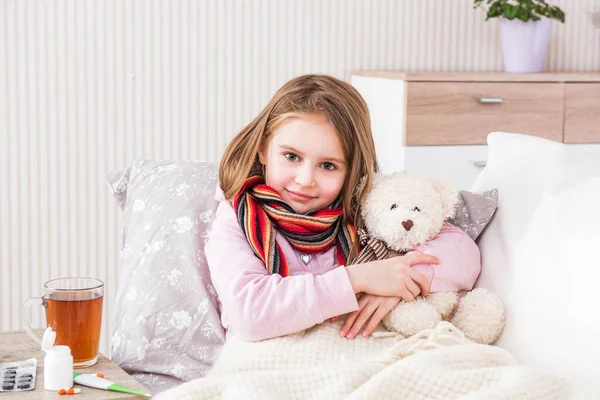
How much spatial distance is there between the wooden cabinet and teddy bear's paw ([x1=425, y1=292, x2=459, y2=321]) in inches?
54.7

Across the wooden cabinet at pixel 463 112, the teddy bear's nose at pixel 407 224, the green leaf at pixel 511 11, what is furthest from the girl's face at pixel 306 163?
the green leaf at pixel 511 11

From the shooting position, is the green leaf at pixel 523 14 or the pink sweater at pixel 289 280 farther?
the green leaf at pixel 523 14

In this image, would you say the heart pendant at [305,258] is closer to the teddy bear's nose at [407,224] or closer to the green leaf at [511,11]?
the teddy bear's nose at [407,224]

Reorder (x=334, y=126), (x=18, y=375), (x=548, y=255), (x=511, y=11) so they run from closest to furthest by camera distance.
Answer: (x=18, y=375), (x=548, y=255), (x=334, y=126), (x=511, y=11)

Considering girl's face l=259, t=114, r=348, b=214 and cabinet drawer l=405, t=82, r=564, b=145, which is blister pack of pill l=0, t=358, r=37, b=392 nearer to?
girl's face l=259, t=114, r=348, b=214

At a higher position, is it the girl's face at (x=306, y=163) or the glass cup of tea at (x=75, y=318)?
the girl's face at (x=306, y=163)

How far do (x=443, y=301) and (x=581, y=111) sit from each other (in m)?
1.81

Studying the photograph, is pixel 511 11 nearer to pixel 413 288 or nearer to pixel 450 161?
pixel 450 161

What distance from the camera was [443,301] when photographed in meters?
1.48

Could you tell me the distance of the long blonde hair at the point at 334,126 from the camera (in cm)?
153

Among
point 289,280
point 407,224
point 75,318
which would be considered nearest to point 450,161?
point 407,224

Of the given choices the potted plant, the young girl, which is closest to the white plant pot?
the potted plant

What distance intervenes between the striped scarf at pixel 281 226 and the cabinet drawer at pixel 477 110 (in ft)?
4.39

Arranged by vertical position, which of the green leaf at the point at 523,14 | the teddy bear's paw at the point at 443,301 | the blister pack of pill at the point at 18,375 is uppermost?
the green leaf at the point at 523,14
